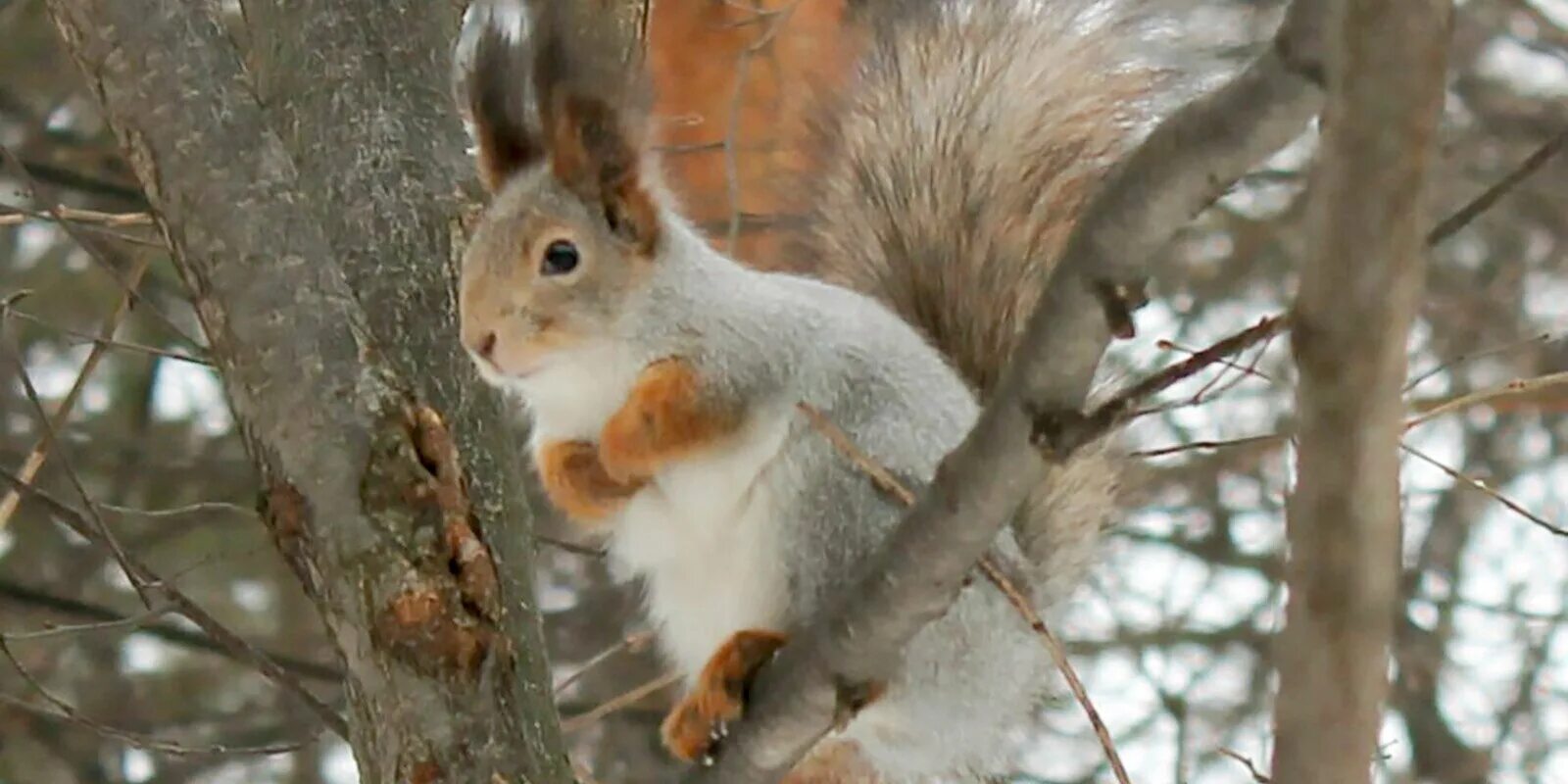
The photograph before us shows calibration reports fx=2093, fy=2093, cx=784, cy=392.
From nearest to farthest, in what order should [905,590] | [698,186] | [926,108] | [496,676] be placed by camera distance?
[905,590], [496,676], [926,108], [698,186]

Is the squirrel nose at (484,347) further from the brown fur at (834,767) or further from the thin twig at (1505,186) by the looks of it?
the thin twig at (1505,186)

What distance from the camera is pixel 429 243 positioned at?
1.57m

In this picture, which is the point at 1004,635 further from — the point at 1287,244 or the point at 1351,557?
the point at 1287,244

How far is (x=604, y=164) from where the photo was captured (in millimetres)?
1616

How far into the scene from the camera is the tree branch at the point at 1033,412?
83 centimetres

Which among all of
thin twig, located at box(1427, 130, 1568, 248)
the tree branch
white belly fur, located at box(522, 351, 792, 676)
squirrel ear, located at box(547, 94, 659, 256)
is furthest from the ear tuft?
thin twig, located at box(1427, 130, 1568, 248)

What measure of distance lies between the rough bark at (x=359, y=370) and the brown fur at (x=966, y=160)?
418 millimetres

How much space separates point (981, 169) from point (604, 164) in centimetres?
36

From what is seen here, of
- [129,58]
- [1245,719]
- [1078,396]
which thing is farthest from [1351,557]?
[1245,719]

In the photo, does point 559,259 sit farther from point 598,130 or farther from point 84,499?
point 84,499

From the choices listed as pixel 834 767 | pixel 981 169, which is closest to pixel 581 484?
pixel 834 767

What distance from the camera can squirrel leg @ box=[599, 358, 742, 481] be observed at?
1.54 meters

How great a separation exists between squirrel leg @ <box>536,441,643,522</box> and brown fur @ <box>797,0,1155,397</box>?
349mm

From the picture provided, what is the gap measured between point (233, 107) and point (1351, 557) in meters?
1.02
